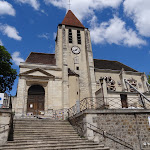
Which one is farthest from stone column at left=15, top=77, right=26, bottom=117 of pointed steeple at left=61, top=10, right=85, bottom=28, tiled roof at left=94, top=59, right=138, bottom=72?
pointed steeple at left=61, top=10, right=85, bottom=28

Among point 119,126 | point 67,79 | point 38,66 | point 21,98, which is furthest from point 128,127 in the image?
point 38,66

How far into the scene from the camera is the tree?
15.2 meters

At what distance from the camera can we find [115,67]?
2270 cm

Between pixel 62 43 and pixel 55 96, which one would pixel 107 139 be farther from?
pixel 62 43

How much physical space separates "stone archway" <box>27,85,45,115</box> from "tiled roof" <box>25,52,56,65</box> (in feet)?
13.0

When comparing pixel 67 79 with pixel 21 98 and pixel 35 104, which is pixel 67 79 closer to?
pixel 35 104

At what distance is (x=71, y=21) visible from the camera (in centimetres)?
2378

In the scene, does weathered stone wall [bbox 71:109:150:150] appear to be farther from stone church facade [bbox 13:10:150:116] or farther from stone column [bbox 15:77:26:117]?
stone column [bbox 15:77:26:117]

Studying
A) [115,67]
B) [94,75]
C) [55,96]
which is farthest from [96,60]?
[55,96]

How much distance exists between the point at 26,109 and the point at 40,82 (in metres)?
3.31

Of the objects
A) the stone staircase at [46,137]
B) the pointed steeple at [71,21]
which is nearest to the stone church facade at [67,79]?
the pointed steeple at [71,21]

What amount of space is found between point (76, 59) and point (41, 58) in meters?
4.99

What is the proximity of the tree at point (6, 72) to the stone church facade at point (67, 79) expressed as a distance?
3.83ft

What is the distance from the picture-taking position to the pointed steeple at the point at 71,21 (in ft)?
75.3
